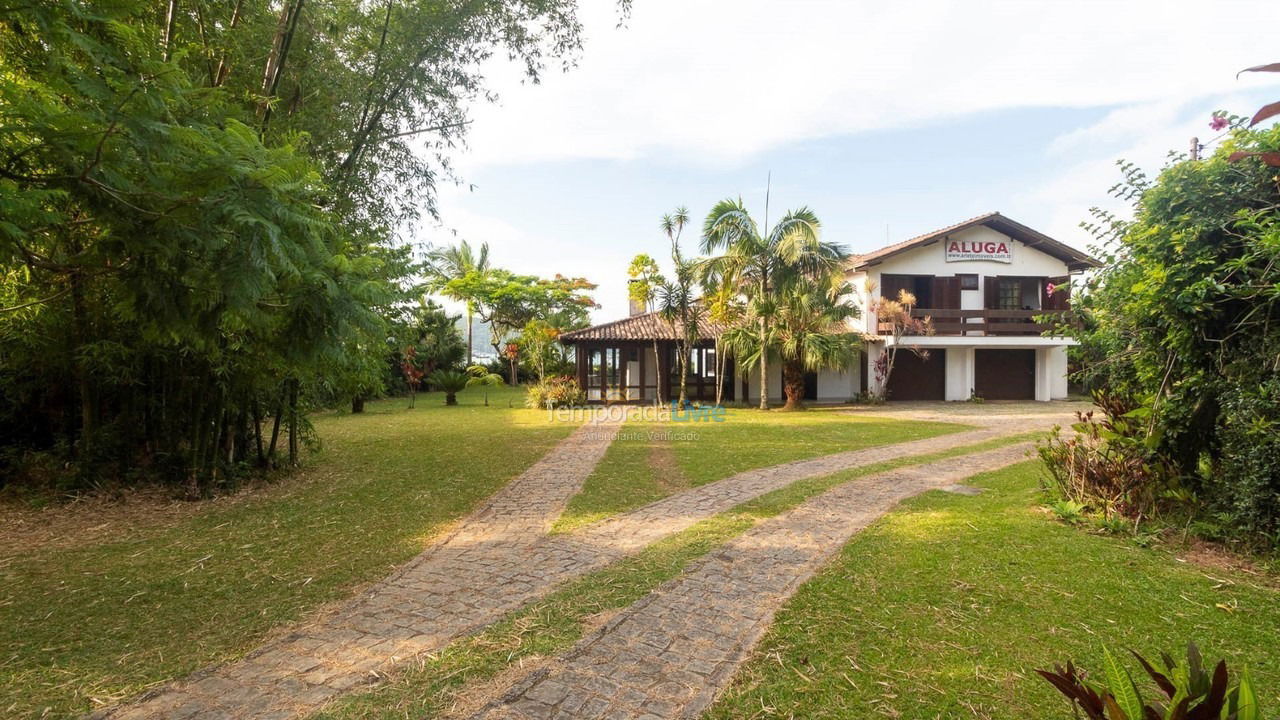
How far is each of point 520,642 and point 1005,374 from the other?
22.8 m

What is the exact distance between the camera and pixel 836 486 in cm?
727

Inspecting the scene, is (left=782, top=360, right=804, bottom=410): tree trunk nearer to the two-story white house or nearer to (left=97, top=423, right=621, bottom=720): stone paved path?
the two-story white house

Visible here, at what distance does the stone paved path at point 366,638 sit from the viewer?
106 inches

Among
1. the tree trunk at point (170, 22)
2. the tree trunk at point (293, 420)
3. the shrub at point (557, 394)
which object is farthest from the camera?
the shrub at point (557, 394)

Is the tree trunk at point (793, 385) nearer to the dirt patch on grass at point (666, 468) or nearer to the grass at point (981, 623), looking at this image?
the dirt patch on grass at point (666, 468)

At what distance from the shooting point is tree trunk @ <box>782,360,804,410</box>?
700 inches

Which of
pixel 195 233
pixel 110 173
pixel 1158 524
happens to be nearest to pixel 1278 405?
pixel 1158 524

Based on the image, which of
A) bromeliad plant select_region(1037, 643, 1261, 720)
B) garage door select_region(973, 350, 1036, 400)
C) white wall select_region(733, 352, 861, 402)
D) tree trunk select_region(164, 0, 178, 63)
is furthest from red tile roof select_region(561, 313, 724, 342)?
bromeliad plant select_region(1037, 643, 1261, 720)

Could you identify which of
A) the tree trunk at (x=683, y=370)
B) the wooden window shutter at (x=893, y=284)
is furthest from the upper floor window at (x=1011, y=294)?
the tree trunk at (x=683, y=370)

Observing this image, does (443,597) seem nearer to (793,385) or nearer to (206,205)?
(206,205)

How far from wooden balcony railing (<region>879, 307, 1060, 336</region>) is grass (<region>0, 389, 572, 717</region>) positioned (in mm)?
16575

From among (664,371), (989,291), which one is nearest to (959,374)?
(989,291)

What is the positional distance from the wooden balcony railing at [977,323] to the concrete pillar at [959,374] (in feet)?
3.42

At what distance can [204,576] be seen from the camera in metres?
4.38
